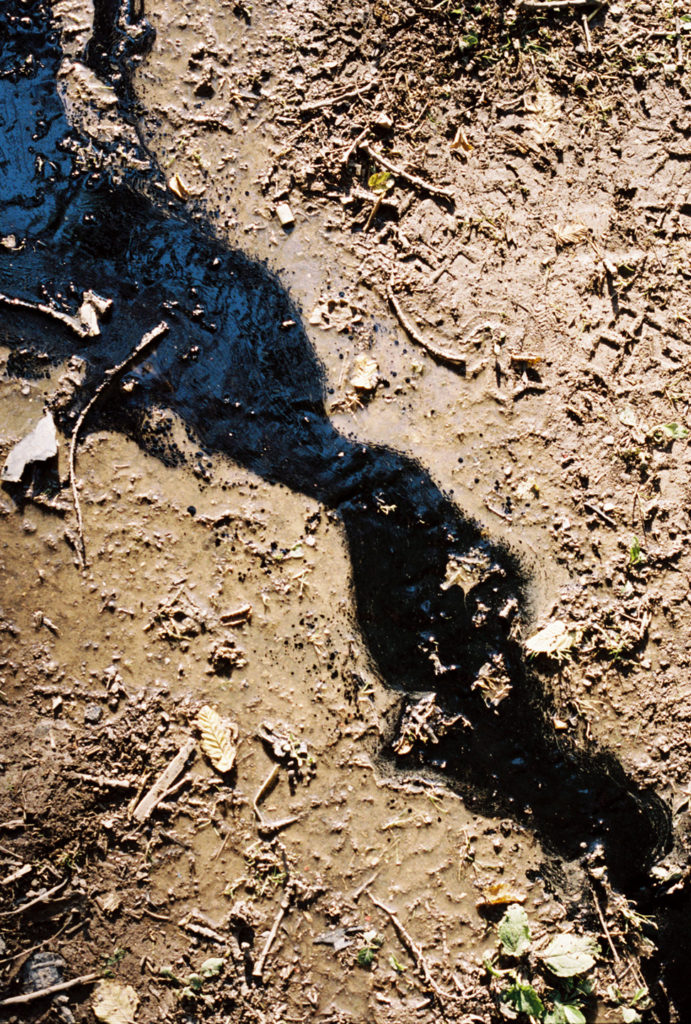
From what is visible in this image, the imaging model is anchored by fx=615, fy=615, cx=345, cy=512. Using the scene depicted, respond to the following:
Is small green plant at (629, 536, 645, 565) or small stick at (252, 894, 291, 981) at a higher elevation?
small green plant at (629, 536, 645, 565)

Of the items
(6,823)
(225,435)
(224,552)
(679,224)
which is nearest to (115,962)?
(6,823)

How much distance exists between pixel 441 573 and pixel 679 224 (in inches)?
76.6

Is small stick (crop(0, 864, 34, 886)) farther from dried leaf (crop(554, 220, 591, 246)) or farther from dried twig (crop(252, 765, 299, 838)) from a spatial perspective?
dried leaf (crop(554, 220, 591, 246))

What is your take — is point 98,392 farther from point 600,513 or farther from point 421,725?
point 600,513

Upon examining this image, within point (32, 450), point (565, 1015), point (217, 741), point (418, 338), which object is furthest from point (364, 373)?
point (565, 1015)

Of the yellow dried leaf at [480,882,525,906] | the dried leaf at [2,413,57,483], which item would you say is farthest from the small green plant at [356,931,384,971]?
the dried leaf at [2,413,57,483]

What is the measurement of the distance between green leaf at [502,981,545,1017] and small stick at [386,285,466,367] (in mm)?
2710

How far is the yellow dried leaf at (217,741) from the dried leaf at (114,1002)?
3.38 ft

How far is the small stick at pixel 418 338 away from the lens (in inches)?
110

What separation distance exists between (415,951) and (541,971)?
1.84ft

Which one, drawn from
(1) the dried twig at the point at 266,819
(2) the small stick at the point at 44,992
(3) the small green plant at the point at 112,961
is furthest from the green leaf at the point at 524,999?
(2) the small stick at the point at 44,992

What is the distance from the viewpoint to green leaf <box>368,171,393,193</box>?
279 centimetres

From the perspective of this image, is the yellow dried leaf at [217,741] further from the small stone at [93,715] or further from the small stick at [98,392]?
the small stick at [98,392]

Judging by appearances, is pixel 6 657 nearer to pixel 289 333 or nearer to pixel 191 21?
pixel 289 333
